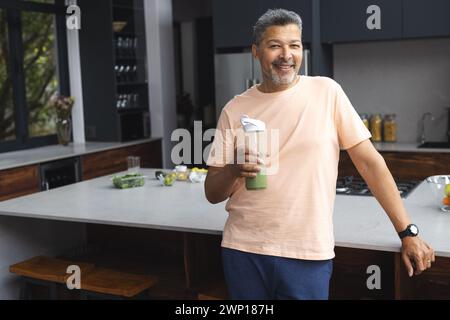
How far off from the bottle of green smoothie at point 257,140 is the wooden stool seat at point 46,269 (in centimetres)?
141

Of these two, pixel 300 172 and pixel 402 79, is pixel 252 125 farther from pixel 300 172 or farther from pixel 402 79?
pixel 402 79

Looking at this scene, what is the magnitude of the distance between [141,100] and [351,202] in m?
3.70

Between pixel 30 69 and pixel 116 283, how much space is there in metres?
3.31

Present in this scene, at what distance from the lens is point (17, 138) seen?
17.4 ft

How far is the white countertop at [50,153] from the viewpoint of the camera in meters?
4.53

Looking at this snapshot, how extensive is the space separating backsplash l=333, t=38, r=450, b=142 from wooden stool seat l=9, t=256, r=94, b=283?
3349 mm

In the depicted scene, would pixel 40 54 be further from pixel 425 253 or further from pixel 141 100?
pixel 425 253

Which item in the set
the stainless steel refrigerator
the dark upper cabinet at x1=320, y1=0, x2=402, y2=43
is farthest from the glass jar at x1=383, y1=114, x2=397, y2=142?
the stainless steel refrigerator

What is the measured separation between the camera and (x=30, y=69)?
548cm

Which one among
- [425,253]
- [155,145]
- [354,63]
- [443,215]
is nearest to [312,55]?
[354,63]
